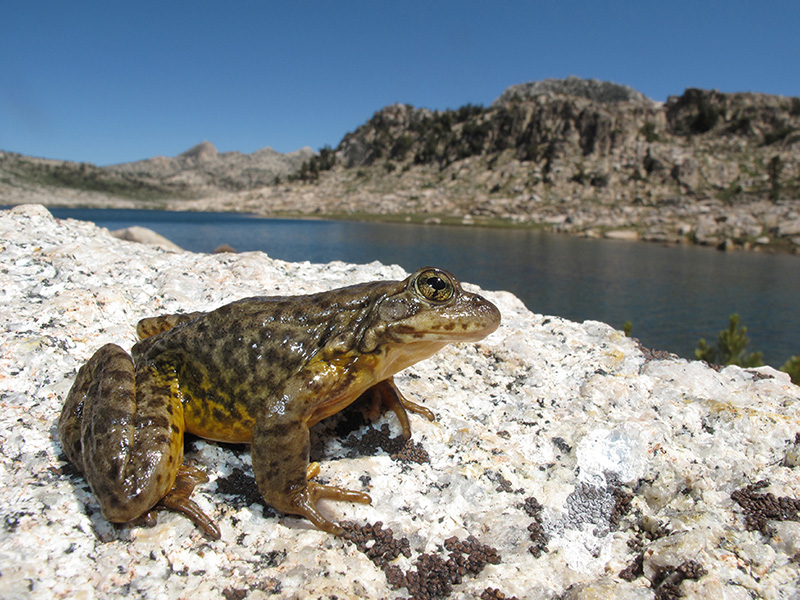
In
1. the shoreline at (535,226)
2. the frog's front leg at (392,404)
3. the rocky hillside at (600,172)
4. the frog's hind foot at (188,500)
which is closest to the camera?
the frog's hind foot at (188,500)

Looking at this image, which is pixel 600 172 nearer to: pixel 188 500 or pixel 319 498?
pixel 319 498

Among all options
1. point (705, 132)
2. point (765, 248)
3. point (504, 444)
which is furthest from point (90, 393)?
point (705, 132)

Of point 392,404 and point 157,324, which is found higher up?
point 157,324

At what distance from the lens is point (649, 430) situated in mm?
3674

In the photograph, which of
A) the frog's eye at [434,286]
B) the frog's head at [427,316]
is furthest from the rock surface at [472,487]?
the frog's eye at [434,286]

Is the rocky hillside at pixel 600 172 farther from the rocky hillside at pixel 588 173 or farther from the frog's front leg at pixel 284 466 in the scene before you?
the frog's front leg at pixel 284 466

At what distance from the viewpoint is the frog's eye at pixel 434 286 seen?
10.2 feet

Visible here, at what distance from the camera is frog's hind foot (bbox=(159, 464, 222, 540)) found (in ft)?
9.21

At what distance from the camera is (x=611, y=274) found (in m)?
34.3

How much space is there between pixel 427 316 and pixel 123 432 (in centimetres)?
207

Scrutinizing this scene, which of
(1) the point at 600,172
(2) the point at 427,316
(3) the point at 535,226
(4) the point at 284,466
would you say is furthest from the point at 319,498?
(1) the point at 600,172

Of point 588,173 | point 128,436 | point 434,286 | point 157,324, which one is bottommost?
point 128,436

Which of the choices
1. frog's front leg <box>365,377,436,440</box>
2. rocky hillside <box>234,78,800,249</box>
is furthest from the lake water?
frog's front leg <box>365,377,436,440</box>

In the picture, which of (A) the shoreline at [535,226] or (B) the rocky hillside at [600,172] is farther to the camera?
(B) the rocky hillside at [600,172]
